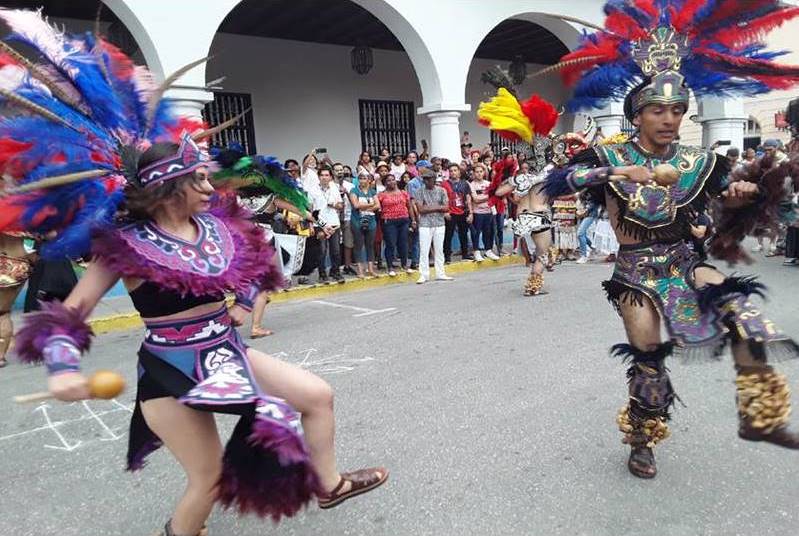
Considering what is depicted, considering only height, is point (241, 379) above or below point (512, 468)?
above

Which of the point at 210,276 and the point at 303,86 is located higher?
the point at 303,86

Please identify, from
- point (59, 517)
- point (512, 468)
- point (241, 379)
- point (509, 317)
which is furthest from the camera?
point (509, 317)

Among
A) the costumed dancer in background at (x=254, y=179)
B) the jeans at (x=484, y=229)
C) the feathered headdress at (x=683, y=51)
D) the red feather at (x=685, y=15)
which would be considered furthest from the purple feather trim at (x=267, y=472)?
the jeans at (x=484, y=229)

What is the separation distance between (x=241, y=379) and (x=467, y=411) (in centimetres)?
→ 212

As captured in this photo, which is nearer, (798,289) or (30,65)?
(30,65)

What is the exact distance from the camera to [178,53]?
8867 millimetres

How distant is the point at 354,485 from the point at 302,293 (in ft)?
21.2

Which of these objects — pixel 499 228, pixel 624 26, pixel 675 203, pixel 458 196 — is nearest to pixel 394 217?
pixel 458 196

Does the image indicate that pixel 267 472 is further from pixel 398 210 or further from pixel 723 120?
pixel 723 120

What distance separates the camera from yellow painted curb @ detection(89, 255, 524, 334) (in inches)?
291

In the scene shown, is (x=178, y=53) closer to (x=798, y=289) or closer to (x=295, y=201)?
(x=295, y=201)

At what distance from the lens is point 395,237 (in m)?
10.0

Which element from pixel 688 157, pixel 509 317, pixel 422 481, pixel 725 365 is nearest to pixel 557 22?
pixel 509 317

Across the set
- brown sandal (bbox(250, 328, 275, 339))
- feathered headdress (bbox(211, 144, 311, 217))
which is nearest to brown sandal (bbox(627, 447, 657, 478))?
feathered headdress (bbox(211, 144, 311, 217))
